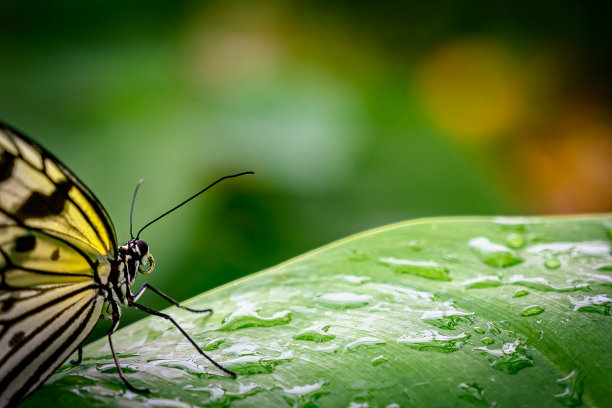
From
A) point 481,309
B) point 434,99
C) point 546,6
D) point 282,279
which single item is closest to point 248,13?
point 434,99

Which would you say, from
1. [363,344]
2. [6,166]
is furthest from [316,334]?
[6,166]

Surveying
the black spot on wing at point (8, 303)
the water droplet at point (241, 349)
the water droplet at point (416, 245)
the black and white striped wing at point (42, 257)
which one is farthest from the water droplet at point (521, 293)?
the black spot on wing at point (8, 303)

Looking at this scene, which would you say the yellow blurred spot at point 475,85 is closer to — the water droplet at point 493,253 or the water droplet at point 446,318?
the water droplet at point 493,253

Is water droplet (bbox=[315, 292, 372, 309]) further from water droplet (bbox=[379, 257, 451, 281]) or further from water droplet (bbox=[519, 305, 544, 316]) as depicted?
water droplet (bbox=[519, 305, 544, 316])

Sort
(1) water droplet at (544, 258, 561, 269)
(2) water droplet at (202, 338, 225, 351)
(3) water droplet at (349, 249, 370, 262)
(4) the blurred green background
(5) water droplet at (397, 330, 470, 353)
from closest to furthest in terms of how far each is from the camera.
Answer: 1. (5) water droplet at (397, 330, 470, 353)
2. (2) water droplet at (202, 338, 225, 351)
3. (1) water droplet at (544, 258, 561, 269)
4. (3) water droplet at (349, 249, 370, 262)
5. (4) the blurred green background

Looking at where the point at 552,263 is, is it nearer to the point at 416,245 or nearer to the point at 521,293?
the point at 521,293

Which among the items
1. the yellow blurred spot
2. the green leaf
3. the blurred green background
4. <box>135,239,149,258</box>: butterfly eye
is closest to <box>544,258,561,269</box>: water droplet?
the green leaf
